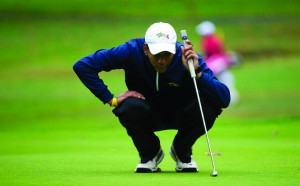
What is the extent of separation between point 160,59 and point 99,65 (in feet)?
1.89

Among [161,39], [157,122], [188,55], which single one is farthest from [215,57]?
[161,39]

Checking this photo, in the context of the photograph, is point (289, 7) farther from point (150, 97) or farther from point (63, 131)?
point (150, 97)

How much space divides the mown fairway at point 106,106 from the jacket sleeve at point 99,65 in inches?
27.4

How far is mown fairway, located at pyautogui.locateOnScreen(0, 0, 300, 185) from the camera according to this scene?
7.94m

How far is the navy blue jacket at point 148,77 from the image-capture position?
7641mm

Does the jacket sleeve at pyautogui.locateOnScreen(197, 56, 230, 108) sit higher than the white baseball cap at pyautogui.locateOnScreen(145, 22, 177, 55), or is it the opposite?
the white baseball cap at pyautogui.locateOnScreen(145, 22, 177, 55)

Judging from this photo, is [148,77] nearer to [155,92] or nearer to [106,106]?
[155,92]

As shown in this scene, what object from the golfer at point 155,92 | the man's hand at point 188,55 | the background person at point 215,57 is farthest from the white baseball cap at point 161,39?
the background person at point 215,57

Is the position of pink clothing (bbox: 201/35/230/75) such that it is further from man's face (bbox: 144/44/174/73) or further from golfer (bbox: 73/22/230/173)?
man's face (bbox: 144/44/174/73)

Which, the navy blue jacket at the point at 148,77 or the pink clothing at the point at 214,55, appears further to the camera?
the pink clothing at the point at 214,55

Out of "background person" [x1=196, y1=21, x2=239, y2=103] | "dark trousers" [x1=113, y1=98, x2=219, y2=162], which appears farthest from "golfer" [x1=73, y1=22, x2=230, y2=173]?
"background person" [x1=196, y1=21, x2=239, y2=103]

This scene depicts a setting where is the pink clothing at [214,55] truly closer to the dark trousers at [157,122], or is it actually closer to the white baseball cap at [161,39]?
the dark trousers at [157,122]

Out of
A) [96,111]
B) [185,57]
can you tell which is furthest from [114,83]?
[185,57]

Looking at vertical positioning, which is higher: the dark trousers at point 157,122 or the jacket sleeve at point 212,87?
the jacket sleeve at point 212,87
